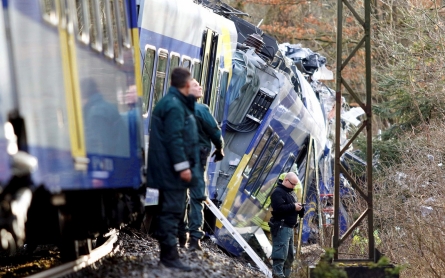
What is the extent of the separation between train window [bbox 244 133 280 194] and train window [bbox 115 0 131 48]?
6167 mm

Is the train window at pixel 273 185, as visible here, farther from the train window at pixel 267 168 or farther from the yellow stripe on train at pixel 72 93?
the yellow stripe on train at pixel 72 93

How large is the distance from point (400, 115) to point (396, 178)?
3.98 metres

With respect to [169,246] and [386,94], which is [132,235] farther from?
[386,94]

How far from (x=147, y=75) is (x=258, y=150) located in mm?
4605

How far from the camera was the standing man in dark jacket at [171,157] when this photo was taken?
869 centimetres

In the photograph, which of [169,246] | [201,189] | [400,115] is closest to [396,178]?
[400,115]

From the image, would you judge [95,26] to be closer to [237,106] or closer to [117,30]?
[117,30]

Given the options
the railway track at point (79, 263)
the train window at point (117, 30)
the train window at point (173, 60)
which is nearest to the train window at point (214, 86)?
the train window at point (173, 60)

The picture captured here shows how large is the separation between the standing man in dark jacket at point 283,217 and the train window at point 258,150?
46.7 inches

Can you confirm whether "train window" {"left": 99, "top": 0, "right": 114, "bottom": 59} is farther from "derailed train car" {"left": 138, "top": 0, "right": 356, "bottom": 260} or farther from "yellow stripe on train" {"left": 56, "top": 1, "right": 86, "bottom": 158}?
"derailed train car" {"left": 138, "top": 0, "right": 356, "bottom": 260}

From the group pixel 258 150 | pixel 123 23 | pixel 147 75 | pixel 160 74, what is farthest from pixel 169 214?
pixel 258 150

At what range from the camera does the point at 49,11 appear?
7.00 meters

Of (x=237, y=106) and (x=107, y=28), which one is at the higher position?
(x=107, y=28)

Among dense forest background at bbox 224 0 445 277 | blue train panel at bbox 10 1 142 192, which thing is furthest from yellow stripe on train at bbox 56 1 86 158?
dense forest background at bbox 224 0 445 277
